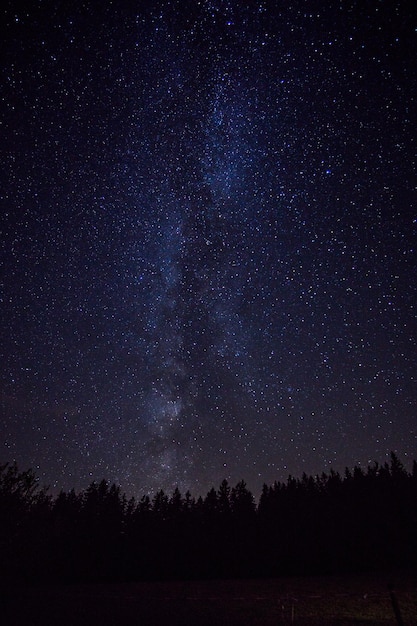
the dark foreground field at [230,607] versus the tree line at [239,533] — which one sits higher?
the tree line at [239,533]

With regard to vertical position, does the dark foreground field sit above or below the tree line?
below

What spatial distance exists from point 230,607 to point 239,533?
30.5m

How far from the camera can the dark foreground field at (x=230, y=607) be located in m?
15.7

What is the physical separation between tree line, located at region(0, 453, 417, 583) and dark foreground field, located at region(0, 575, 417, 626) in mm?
15917

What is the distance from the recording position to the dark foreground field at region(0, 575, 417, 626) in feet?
51.5

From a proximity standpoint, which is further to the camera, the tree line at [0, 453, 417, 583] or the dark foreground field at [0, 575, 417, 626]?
the tree line at [0, 453, 417, 583]

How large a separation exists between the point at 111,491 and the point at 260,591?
100 feet

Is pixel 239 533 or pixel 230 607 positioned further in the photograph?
pixel 239 533

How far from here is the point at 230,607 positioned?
750 inches

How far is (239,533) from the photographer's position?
46.7 m

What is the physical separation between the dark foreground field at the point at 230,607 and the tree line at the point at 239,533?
1592cm

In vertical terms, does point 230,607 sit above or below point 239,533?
below

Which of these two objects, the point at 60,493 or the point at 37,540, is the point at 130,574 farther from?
the point at 37,540

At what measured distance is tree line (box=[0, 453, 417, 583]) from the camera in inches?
1636
